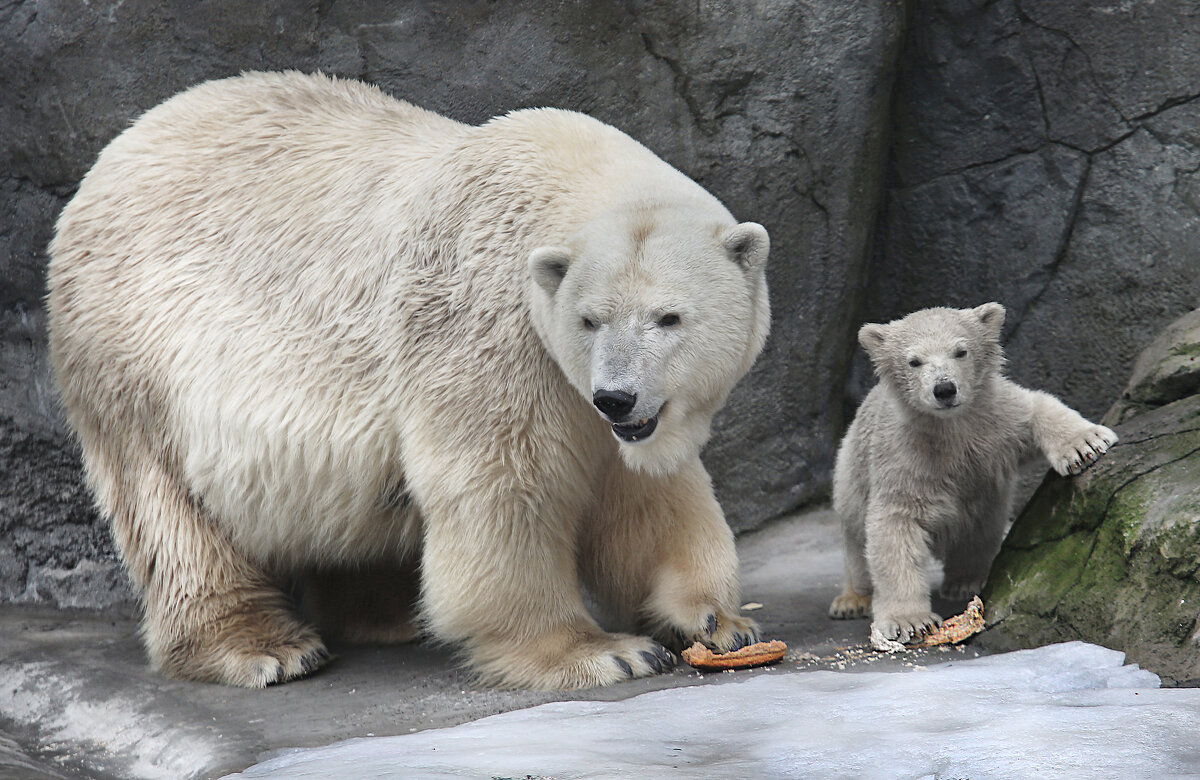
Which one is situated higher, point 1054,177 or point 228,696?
point 1054,177

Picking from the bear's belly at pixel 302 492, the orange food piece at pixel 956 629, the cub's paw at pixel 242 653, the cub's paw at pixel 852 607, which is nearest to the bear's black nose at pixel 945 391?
the orange food piece at pixel 956 629

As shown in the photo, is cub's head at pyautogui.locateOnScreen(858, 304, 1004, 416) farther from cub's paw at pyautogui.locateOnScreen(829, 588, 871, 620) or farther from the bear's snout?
cub's paw at pyautogui.locateOnScreen(829, 588, 871, 620)

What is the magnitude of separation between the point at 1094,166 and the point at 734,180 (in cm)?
173

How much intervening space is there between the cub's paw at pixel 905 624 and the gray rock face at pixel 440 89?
2.37 m

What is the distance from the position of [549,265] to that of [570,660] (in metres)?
1.39

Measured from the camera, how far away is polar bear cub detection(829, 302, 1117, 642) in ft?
Result: 14.5

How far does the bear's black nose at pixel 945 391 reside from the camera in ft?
14.3

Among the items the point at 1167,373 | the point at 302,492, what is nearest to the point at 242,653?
the point at 302,492

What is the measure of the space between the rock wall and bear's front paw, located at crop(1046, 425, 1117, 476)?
199 cm

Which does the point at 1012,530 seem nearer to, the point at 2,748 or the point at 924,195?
the point at 924,195

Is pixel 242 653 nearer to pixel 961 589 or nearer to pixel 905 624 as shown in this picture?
pixel 905 624

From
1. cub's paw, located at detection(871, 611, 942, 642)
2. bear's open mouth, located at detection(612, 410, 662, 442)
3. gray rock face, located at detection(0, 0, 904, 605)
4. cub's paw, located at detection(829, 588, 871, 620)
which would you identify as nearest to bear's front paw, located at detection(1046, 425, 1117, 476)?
cub's paw, located at detection(871, 611, 942, 642)

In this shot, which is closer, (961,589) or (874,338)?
(874,338)

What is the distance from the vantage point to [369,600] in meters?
5.53
